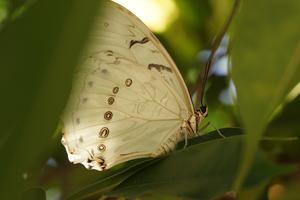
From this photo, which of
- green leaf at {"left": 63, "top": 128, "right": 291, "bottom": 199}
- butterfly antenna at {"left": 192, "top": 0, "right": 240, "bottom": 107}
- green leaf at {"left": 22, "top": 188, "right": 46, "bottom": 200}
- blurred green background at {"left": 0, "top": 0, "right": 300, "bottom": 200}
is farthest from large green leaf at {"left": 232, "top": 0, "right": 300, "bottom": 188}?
butterfly antenna at {"left": 192, "top": 0, "right": 240, "bottom": 107}

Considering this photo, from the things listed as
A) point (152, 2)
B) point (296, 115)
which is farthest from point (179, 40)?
point (296, 115)

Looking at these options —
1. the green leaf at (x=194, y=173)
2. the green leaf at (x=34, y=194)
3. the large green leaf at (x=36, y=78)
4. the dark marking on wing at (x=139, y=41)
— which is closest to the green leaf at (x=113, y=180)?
the green leaf at (x=194, y=173)

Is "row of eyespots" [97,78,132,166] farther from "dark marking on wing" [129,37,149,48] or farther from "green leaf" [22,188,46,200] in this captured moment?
"green leaf" [22,188,46,200]

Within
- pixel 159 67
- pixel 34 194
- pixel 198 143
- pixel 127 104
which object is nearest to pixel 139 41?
pixel 159 67

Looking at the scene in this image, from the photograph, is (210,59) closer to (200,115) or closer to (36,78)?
(200,115)

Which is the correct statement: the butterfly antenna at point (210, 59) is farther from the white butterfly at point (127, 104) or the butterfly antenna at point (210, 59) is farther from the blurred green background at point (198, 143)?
the blurred green background at point (198, 143)

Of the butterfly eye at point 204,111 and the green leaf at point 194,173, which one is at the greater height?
the green leaf at point 194,173
